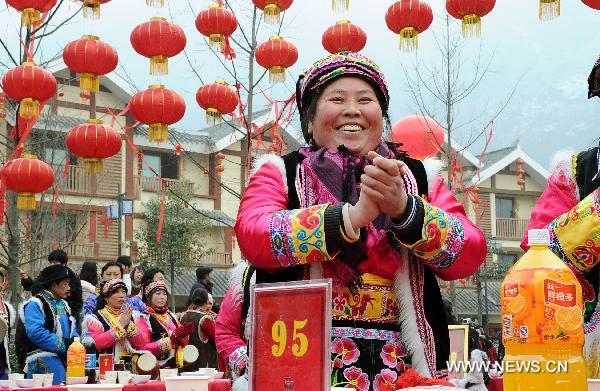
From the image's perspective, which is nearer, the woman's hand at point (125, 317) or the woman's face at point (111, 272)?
the woman's hand at point (125, 317)

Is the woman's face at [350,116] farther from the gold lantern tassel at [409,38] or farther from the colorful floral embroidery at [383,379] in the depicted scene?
the gold lantern tassel at [409,38]

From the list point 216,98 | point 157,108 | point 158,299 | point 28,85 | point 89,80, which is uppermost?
point 216,98

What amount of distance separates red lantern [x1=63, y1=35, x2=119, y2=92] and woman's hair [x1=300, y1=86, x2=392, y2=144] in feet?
21.4

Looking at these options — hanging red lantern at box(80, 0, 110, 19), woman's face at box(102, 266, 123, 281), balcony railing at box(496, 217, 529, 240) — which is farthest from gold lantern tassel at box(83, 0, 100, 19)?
balcony railing at box(496, 217, 529, 240)

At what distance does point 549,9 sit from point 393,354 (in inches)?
A: 240

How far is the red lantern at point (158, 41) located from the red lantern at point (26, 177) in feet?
4.98

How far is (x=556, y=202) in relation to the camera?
97.5 inches

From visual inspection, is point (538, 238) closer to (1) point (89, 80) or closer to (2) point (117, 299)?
(2) point (117, 299)

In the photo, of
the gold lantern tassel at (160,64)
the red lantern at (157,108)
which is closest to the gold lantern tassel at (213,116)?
the red lantern at (157,108)

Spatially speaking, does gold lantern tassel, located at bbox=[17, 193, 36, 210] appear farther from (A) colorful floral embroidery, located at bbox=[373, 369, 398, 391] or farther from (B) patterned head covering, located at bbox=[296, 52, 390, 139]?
(A) colorful floral embroidery, located at bbox=[373, 369, 398, 391]

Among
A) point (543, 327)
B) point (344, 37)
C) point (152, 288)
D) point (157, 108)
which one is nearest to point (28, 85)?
point (157, 108)

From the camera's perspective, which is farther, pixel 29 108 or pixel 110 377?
pixel 29 108

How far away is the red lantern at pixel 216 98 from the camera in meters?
10.2

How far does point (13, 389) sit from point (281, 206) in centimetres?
316
